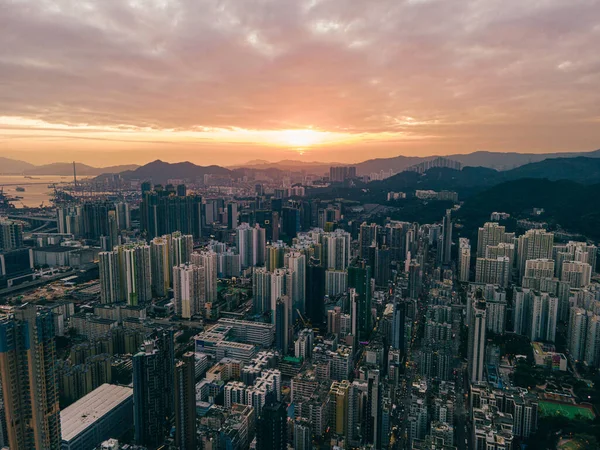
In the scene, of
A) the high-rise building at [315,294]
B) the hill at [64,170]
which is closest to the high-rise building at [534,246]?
the high-rise building at [315,294]

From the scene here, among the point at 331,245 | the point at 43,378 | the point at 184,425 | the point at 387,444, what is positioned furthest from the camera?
the point at 331,245

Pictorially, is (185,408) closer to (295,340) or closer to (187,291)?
(295,340)

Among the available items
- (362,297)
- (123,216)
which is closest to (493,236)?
(362,297)

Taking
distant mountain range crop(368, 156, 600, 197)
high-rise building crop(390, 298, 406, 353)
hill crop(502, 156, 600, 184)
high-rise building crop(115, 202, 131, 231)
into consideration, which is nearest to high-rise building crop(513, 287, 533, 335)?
high-rise building crop(390, 298, 406, 353)

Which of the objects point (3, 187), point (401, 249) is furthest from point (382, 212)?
point (3, 187)

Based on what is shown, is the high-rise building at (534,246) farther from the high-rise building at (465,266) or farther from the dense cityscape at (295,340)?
the high-rise building at (465,266)

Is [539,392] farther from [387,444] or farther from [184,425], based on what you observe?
[184,425]
